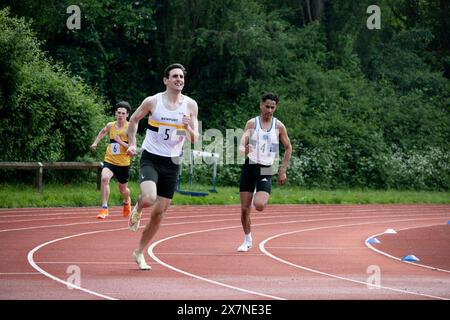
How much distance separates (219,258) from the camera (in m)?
12.2

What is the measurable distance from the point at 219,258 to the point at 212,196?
11882mm

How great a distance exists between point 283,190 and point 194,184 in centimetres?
273

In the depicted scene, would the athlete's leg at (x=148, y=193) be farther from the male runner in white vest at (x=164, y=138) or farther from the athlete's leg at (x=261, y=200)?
the athlete's leg at (x=261, y=200)

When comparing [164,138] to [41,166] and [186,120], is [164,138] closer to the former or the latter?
[186,120]

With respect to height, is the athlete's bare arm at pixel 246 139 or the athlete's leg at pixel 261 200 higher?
the athlete's bare arm at pixel 246 139

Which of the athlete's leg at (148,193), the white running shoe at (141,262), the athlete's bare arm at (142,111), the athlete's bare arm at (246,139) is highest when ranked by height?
the athlete's bare arm at (142,111)

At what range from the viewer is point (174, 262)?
1150 cm

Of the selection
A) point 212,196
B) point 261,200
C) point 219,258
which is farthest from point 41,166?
point 219,258

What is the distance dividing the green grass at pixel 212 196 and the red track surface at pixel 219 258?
3.41 feet

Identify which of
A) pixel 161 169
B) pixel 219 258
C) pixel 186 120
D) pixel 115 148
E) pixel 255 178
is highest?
pixel 186 120

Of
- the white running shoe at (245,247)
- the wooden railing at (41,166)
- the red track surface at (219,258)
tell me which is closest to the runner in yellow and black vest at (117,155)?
the red track surface at (219,258)

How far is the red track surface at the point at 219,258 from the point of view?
29.8ft

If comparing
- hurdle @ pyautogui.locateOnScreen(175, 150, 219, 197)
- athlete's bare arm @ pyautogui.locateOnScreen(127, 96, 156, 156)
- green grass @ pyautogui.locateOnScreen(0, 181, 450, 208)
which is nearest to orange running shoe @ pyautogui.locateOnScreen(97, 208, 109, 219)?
green grass @ pyautogui.locateOnScreen(0, 181, 450, 208)

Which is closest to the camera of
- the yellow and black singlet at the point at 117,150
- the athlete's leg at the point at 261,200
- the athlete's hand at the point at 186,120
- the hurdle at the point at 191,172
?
the athlete's hand at the point at 186,120
